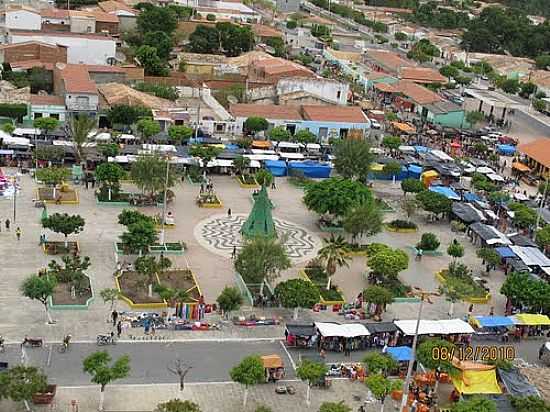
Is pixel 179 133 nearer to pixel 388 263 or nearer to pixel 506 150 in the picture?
pixel 388 263

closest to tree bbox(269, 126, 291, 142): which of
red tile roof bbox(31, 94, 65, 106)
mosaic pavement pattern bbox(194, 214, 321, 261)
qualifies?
mosaic pavement pattern bbox(194, 214, 321, 261)

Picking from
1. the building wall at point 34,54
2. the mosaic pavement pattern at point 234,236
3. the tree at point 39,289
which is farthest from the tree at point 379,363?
the building wall at point 34,54

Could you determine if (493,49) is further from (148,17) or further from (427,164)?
(427,164)

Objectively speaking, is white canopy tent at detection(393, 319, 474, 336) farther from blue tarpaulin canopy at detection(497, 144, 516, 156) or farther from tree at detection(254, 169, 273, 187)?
blue tarpaulin canopy at detection(497, 144, 516, 156)

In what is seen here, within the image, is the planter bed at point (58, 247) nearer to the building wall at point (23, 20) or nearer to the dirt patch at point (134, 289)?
the dirt patch at point (134, 289)

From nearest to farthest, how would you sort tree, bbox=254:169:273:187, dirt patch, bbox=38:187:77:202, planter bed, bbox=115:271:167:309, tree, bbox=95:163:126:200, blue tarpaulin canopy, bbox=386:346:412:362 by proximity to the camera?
blue tarpaulin canopy, bbox=386:346:412:362 → planter bed, bbox=115:271:167:309 → dirt patch, bbox=38:187:77:202 → tree, bbox=95:163:126:200 → tree, bbox=254:169:273:187
